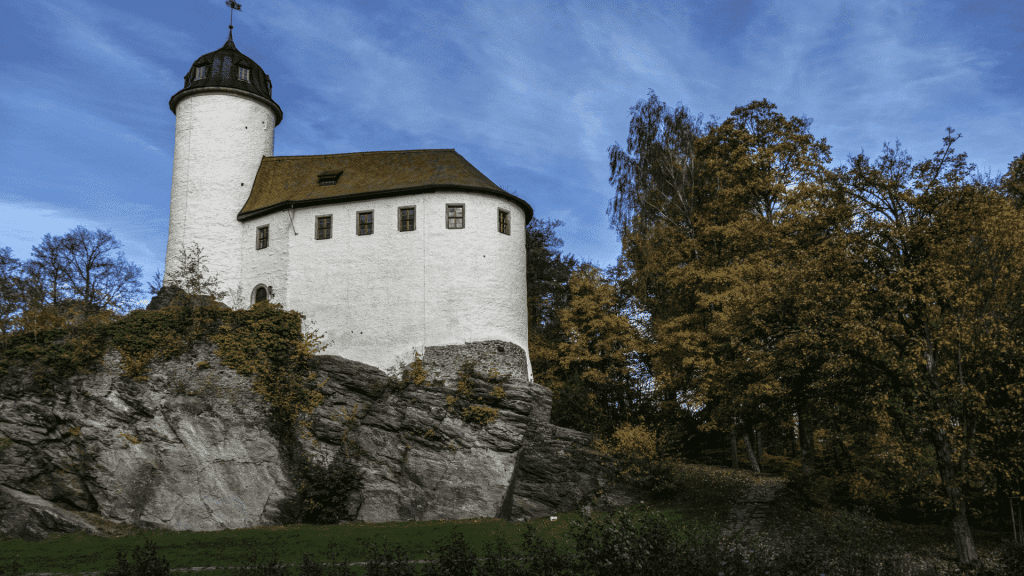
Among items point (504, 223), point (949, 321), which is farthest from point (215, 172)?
point (949, 321)

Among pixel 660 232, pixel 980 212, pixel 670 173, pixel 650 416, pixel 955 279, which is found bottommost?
pixel 650 416

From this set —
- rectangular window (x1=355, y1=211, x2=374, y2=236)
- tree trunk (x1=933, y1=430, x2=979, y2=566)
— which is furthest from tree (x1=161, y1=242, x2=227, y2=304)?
tree trunk (x1=933, y1=430, x2=979, y2=566)

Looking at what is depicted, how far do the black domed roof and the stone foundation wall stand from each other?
13727 millimetres

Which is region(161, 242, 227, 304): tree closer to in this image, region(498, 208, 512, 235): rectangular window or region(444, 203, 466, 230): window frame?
region(444, 203, 466, 230): window frame

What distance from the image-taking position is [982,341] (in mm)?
15500

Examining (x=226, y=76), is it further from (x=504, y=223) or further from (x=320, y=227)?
(x=504, y=223)

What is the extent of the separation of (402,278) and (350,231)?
109 inches

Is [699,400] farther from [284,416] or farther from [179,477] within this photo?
[179,477]

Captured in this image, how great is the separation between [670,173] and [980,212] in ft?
47.2

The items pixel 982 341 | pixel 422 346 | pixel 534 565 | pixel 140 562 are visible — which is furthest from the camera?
pixel 422 346

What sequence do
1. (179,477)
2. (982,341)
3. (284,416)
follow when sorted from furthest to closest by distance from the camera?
(284,416) < (179,477) < (982,341)

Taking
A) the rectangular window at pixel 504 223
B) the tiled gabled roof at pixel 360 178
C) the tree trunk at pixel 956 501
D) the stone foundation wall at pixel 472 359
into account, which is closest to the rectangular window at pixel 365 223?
the tiled gabled roof at pixel 360 178

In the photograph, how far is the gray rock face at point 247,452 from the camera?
68.9 feet

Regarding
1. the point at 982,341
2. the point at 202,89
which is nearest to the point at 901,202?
the point at 982,341
